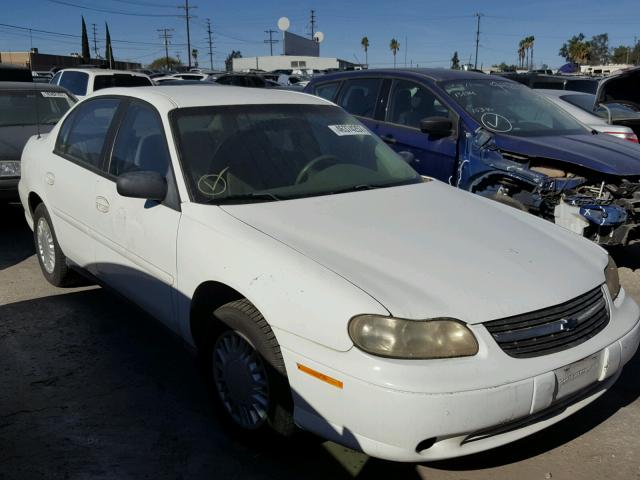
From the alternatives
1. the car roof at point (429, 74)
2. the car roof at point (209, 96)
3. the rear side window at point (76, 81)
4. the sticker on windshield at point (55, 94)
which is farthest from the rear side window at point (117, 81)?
the car roof at point (209, 96)

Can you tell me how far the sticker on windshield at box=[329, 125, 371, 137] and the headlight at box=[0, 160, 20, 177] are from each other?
Result: 13.6 ft

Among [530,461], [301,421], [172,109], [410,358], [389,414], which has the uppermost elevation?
[172,109]

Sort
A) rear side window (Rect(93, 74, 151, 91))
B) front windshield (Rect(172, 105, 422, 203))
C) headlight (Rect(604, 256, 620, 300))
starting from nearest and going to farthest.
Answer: headlight (Rect(604, 256, 620, 300))
front windshield (Rect(172, 105, 422, 203))
rear side window (Rect(93, 74, 151, 91))

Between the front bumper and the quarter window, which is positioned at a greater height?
the quarter window

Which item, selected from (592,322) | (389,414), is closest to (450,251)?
(592,322)

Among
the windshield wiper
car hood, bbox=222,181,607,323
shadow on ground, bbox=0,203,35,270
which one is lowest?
shadow on ground, bbox=0,203,35,270

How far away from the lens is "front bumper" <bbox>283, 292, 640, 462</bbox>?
2.26 metres

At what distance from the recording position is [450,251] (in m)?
2.83

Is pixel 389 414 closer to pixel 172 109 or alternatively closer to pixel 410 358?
pixel 410 358

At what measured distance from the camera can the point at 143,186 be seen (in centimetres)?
322

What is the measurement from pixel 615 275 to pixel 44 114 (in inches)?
276

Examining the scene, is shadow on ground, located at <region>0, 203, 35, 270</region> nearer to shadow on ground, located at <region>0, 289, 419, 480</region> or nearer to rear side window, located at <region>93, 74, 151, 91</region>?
shadow on ground, located at <region>0, 289, 419, 480</region>

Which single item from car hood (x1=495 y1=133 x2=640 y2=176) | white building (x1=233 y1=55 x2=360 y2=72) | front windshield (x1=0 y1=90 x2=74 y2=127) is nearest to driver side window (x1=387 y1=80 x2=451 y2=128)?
car hood (x1=495 y1=133 x2=640 y2=176)

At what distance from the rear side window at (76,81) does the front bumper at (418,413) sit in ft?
39.5
